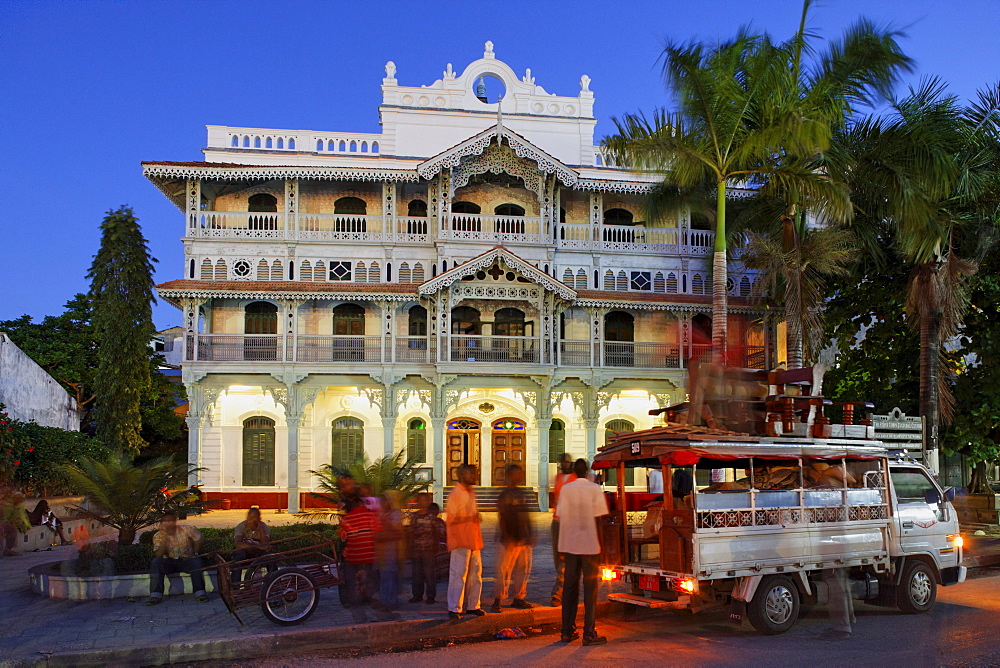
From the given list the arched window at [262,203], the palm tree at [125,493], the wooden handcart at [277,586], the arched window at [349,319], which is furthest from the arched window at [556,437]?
the wooden handcart at [277,586]

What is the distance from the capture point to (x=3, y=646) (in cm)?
873

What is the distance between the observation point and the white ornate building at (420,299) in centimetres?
2697

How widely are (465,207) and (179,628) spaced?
22.2 m

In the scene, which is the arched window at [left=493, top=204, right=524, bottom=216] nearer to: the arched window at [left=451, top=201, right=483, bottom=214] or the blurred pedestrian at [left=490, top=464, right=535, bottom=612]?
the arched window at [left=451, top=201, right=483, bottom=214]

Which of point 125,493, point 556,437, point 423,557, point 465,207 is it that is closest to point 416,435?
point 556,437

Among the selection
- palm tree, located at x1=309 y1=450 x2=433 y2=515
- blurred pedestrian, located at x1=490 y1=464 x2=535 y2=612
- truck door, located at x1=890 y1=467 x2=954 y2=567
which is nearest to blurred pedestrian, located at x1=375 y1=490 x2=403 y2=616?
blurred pedestrian, located at x1=490 y1=464 x2=535 y2=612

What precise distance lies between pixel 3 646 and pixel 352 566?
3.67 meters

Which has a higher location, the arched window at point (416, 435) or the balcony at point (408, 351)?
the balcony at point (408, 351)

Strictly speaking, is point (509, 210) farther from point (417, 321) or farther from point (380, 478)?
point (380, 478)

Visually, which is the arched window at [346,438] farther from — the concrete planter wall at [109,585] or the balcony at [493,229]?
the concrete planter wall at [109,585]

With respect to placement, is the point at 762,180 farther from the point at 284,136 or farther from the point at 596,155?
the point at 284,136

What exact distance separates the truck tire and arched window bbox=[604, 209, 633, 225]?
72.9ft

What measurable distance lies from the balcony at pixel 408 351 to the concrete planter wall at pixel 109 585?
1530cm

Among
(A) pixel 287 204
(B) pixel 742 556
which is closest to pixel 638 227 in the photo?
(A) pixel 287 204
